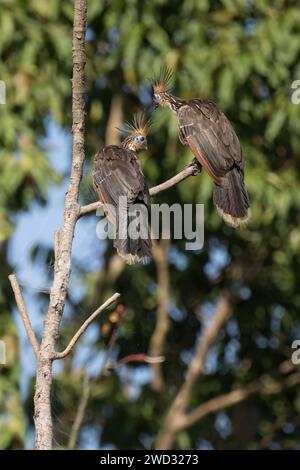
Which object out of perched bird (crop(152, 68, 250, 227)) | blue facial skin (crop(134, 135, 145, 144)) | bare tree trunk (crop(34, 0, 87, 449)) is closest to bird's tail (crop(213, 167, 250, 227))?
perched bird (crop(152, 68, 250, 227))

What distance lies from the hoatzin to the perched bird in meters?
0.22

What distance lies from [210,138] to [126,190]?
72 centimetres

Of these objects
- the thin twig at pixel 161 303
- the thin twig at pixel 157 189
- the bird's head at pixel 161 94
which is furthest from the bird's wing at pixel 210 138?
the thin twig at pixel 161 303

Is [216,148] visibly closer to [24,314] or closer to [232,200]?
[232,200]

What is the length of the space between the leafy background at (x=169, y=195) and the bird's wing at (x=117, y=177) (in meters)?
1.24

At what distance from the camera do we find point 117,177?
5977mm

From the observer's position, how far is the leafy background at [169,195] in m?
8.50

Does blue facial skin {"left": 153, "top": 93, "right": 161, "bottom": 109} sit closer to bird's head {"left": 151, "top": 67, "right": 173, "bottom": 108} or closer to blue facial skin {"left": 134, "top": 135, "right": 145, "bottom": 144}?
bird's head {"left": 151, "top": 67, "right": 173, "bottom": 108}

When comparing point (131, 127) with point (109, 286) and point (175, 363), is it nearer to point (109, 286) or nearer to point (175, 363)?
point (109, 286)

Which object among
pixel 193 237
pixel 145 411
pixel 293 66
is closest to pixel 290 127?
pixel 293 66

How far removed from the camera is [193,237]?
32.1 feet

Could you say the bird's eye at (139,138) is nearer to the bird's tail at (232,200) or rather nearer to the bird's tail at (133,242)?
the bird's tail at (232,200)

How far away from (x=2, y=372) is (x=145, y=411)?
2169 millimetres

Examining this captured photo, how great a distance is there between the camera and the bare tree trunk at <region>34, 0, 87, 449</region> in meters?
4.12
